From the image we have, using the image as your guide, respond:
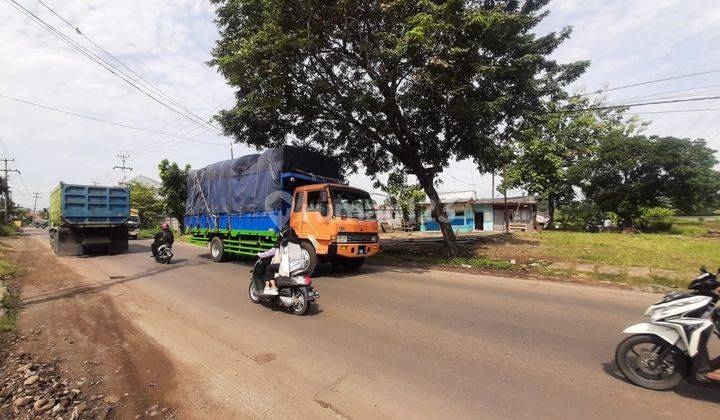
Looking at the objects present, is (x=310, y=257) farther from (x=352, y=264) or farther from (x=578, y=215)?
(x=578, y=215)

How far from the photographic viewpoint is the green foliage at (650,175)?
2703 centimetres

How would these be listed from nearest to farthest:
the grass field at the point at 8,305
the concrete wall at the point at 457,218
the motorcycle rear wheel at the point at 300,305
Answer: the grass field at the point at 8,305
the motorcycle rear wheel at the point at 300,305
the concrete wall at the point at 457,218

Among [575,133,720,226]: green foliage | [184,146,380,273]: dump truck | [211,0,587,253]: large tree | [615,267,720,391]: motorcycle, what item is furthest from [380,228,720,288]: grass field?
[575,133,720,226]: green foliage

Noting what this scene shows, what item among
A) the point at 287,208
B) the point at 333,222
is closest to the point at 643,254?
the point at 333,222

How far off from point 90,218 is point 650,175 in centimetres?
3472

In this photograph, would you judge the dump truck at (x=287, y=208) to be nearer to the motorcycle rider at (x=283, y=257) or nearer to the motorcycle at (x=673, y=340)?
the motorcycle rider at (x=283, y=257)

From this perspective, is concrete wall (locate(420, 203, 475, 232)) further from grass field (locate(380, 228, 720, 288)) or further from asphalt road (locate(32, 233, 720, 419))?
asphalt road (locate(32, 233, 720, 419))

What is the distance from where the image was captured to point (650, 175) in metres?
28.1

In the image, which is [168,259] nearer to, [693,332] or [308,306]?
[308,306]

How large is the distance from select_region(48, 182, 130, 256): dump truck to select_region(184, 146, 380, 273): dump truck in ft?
17.3

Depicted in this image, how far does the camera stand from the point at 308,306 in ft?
22.2

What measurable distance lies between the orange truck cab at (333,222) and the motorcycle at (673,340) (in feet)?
22.5

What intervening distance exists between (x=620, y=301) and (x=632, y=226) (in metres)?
25.6

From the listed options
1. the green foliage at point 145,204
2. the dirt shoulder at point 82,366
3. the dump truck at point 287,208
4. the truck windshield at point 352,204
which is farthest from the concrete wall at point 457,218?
the dirt shoulder at point 82,366
